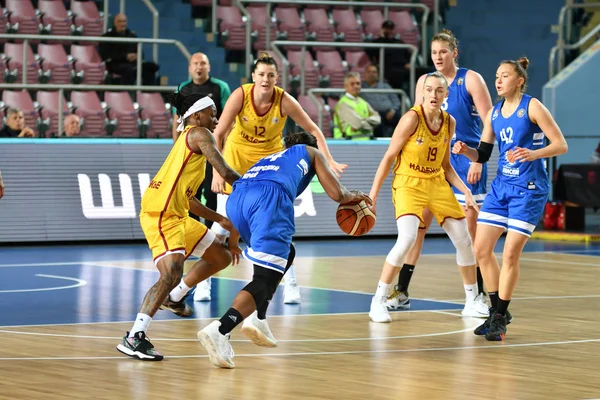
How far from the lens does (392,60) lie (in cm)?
2205

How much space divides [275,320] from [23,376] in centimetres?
303

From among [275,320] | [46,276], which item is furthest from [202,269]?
[46,276]

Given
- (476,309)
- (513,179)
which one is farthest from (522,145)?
(476,309)

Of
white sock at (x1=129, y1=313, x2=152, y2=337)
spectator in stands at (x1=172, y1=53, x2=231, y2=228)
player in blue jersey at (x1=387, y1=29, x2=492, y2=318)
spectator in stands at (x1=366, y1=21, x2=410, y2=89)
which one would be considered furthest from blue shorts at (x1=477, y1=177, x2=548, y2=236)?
spectator in stands at (x1=366, y1=21, x2=410, y2=89)

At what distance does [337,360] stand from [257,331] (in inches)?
22.2

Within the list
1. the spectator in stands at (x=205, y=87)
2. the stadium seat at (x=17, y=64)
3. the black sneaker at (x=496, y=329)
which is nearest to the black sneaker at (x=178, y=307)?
the black sneaker at (x=496, y=329)

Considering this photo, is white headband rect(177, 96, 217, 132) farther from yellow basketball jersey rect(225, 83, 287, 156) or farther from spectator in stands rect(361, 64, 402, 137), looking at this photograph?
spectator in stands rect(361, 64, 402, 137)

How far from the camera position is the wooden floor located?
7020mm

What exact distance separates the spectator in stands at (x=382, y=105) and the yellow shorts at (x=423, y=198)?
9992mm

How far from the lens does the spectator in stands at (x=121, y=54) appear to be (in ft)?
65.3

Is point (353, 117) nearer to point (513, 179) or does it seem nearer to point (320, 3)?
point (320, 3)

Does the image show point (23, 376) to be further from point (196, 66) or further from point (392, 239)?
point (392, 239)

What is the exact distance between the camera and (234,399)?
22.1ft

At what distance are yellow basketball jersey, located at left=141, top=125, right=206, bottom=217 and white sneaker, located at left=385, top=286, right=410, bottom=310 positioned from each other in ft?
9.12
